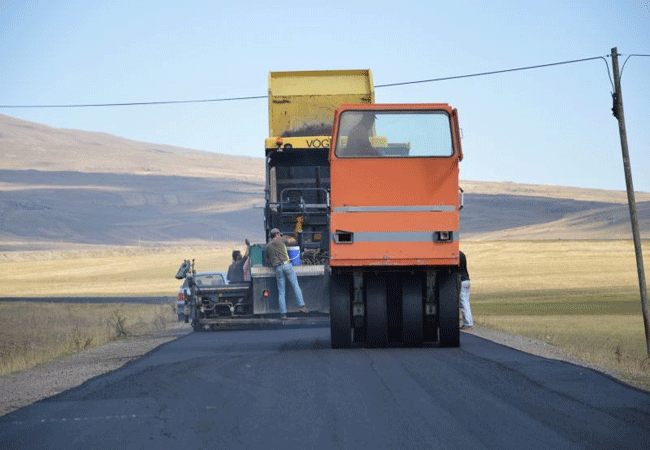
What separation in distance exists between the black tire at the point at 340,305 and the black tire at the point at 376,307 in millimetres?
317

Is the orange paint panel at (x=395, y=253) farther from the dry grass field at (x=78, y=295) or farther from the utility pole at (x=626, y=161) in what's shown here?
the utility pole at (x=626, y=161)

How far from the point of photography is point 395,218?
20297mm

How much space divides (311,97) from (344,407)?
15755 mm

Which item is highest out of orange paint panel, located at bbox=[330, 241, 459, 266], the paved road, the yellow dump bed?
the yellow dump bed

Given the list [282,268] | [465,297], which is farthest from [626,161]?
[282,268]

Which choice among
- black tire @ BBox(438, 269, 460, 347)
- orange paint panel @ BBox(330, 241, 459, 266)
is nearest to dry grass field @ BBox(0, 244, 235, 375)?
orange paint panel @ BBox(330, 241, 459, 266)

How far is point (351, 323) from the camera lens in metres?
21.1

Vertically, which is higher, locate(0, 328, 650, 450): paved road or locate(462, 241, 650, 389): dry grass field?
locate(462, 241, 650, 389): dry grass field

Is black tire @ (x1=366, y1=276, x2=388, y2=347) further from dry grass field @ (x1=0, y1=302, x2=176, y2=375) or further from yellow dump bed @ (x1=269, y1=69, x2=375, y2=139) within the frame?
yellow dump bed @ (x1=269, y1=69, x2=375, y2=139)

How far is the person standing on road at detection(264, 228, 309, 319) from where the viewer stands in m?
25.0

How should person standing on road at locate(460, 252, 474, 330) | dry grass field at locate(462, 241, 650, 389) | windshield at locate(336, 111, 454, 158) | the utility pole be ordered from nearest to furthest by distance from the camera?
windshield at locate(336, 111, 454, 158) < dry grass field at locate(462, 241, 650, 389) < the utility pole < person standing on road at locate(460, 252, 474, 330)

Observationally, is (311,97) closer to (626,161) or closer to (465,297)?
(465,297)

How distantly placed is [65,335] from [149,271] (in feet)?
228

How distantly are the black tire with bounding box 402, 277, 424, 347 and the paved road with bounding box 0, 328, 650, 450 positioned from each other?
1.23 metres
